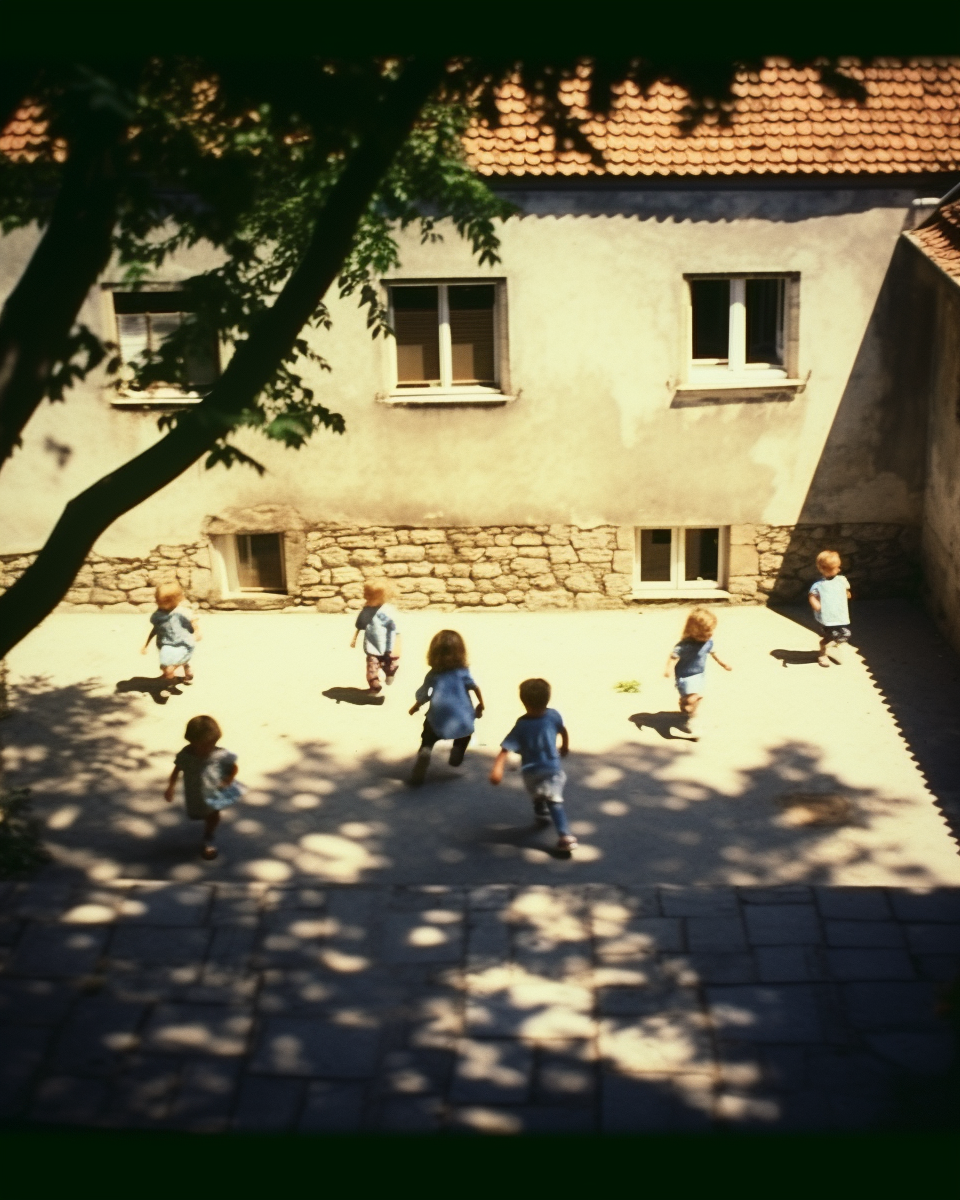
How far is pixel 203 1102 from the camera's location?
17.6ft

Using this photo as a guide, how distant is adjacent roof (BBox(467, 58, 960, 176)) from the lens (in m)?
11.3

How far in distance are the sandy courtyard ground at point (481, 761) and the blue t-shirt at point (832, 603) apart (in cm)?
49

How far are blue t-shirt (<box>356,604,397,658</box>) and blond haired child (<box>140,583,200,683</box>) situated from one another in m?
1.53

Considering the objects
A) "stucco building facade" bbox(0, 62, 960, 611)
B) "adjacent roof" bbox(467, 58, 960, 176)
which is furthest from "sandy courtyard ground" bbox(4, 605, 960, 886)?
"adjacent roof" bbox(467, 58, 960, 176)

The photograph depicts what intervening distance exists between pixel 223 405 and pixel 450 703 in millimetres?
3846

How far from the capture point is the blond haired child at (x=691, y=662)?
946 cm

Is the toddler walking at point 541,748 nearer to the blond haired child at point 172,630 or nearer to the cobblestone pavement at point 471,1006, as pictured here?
the cobblestone pavement at point 471,1006

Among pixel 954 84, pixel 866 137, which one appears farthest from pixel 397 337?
pixel 954 84

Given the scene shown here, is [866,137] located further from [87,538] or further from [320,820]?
[87,538]

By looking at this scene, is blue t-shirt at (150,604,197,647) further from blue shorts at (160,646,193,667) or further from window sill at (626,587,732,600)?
window sill at (626,587,732,600)

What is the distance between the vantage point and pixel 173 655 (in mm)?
10414

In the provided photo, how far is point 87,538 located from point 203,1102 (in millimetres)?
2650

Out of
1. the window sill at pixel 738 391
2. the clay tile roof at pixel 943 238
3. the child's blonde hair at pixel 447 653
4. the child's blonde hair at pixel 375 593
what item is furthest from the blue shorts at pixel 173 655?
the clay tile roof at pixel 943 238

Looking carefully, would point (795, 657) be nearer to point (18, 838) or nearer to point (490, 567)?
point (490, 567)
